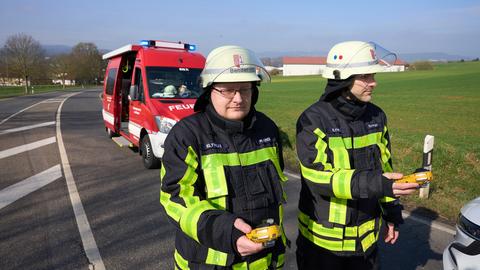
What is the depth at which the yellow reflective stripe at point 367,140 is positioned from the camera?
93.1 inches

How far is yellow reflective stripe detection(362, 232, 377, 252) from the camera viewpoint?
7.80 feet

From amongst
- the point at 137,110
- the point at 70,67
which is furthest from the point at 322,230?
the point at 70,67

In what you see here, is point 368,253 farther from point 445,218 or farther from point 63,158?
point 63,158

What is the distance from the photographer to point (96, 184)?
6859mm

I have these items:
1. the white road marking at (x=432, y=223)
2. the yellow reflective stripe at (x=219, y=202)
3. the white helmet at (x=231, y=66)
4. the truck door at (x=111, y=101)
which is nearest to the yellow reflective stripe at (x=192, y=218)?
the yellow reflective stripe at (x=219, y=202)

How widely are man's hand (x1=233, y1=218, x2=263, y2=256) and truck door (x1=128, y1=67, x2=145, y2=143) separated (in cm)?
677

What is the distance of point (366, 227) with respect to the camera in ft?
7.86

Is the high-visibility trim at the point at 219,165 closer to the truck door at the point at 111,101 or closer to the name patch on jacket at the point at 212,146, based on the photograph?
the name patch on jacket at the point at 212,146

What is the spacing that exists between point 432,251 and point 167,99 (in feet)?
18.2

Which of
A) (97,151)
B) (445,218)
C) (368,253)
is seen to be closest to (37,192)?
(97,151)

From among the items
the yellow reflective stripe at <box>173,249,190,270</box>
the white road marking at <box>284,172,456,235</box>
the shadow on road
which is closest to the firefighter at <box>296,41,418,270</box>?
the yellow reflective stripe at <box>173,249,190,270</box>

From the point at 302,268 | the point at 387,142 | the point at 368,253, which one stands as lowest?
the point at 302,268

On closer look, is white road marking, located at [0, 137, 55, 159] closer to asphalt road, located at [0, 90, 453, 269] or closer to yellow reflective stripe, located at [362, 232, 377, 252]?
asphalt road, located at [0, 90, 453, 269]

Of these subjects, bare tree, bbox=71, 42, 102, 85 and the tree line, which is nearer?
the tree line
